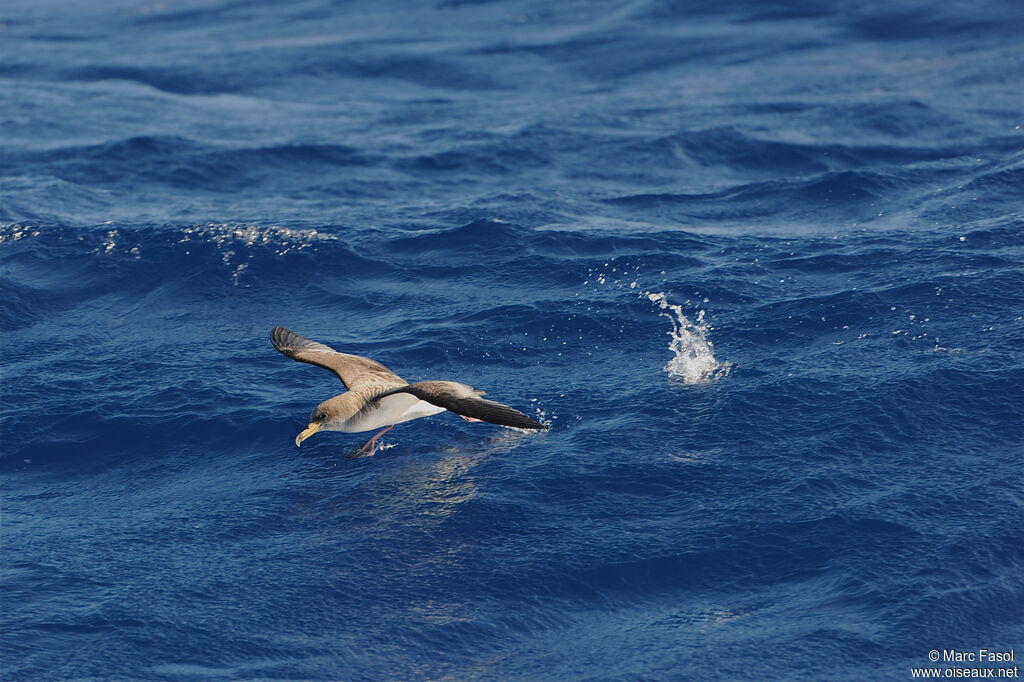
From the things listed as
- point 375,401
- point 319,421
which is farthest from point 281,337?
point 375,401

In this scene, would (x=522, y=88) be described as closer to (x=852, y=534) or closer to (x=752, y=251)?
(x=752, y=251)

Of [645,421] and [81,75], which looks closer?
[645,421]

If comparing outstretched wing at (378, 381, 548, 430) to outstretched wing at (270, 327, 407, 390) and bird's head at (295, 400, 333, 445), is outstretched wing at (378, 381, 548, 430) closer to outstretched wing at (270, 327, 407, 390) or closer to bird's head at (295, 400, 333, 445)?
bird's head at (295, 400, 333, 445)

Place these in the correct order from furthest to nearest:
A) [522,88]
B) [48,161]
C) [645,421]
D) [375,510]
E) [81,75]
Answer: [81,75] < [522,88] < [48,161] < [645,421] < [375,510]

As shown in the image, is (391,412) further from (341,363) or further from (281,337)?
(281,337)

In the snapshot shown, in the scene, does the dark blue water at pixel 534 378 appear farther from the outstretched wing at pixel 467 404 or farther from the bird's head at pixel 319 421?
the outstretched wing at pixel 467 404

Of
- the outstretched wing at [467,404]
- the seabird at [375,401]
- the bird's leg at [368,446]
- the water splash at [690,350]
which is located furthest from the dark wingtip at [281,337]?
the water splash at [690,350]

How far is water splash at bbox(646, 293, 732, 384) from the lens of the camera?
17.2m

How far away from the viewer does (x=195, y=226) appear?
23.8 metres

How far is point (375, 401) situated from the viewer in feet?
49.2

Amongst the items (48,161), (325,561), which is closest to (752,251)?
(325,561)

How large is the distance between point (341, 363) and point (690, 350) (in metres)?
5.23

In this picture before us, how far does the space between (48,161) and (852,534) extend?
2375 centimetres

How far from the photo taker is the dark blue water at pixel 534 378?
40.9 ft
